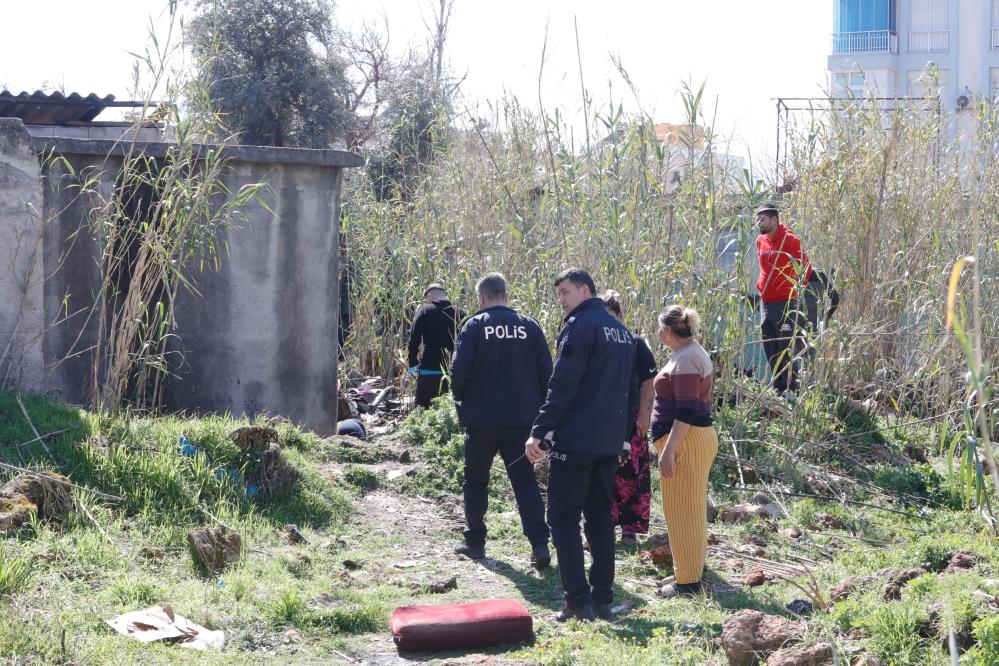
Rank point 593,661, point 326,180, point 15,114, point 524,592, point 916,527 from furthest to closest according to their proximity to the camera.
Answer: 1. point 15,114
2. point 326,180
3. point 916,527
4. point 524,592
5. point 593,661

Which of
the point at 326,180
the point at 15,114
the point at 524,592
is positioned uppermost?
the point at 15,114

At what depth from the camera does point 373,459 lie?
938 centimetres

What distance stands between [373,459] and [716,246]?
11.3 ft

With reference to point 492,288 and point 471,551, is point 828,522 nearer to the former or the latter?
point 471,551

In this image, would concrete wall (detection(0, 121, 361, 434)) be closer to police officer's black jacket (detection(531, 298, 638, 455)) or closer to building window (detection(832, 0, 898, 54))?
police officer's black jacket (detection(531, 298, 638, 455))

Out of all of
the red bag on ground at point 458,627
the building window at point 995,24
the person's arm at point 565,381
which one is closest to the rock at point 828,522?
the person's arm at point 565,381

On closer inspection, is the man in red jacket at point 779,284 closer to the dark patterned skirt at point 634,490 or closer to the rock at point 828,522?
the rock at point 828,522

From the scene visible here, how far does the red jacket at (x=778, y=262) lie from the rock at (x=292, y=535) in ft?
15.4

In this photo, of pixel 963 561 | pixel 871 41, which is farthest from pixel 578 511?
pixel 871 41

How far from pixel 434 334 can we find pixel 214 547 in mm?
4400

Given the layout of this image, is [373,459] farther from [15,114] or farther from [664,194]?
[15,114]

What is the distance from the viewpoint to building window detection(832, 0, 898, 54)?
3622cm

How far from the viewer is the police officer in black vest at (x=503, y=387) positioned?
6.79 m

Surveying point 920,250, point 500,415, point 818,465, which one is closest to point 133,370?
point 500,415
